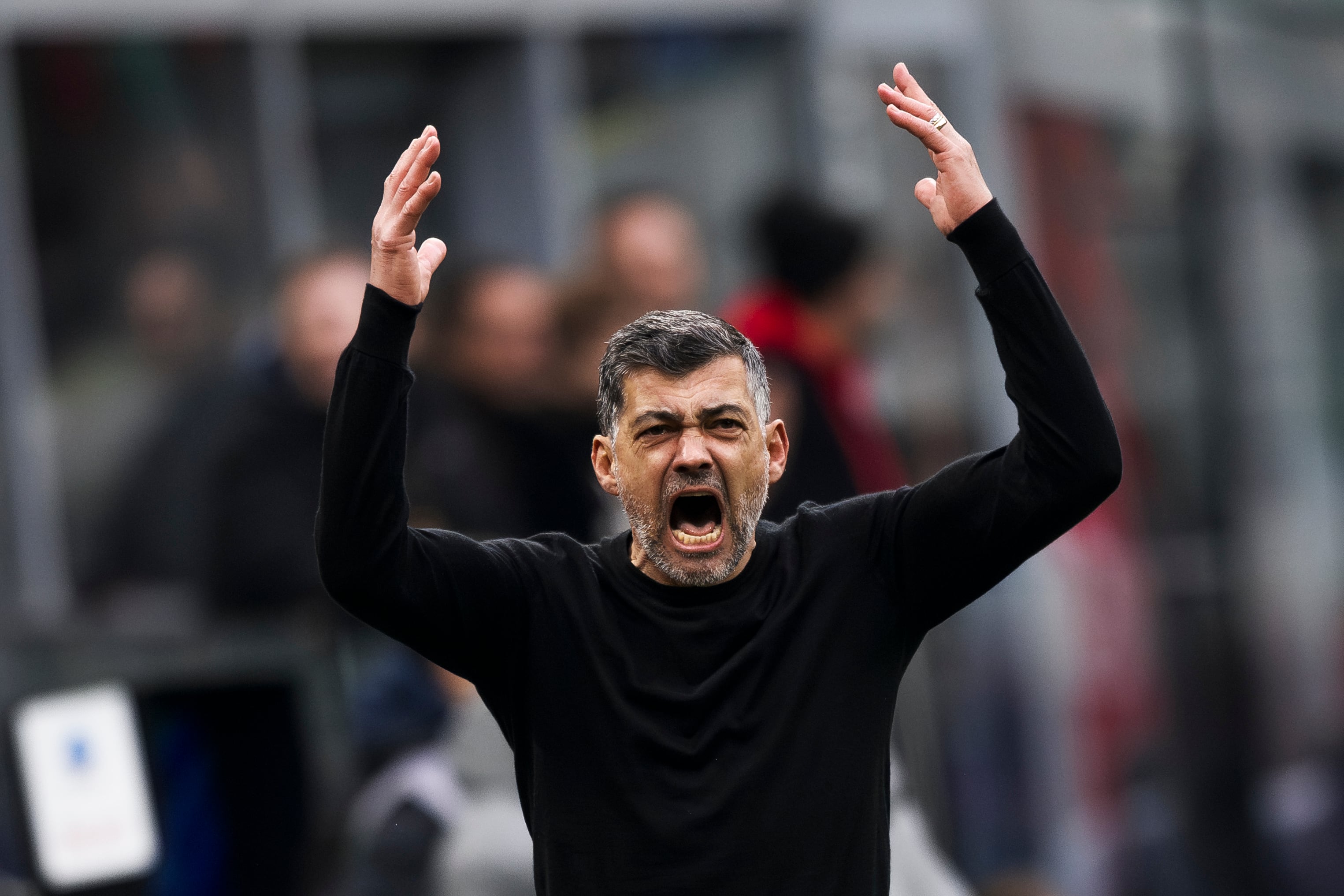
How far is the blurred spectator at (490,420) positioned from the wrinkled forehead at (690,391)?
2.55m

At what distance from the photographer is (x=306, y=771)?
16.9 ft

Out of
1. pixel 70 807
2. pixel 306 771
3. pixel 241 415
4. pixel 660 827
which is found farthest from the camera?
pixel 241 415

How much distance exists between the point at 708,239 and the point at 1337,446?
3269mm

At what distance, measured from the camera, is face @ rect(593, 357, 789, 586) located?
281 centimetres

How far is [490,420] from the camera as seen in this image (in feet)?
19.2

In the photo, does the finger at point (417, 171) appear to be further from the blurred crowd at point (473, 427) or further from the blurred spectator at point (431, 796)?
the blurred crowd at point (473, 427)

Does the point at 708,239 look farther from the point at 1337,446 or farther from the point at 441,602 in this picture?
the point at 441,602

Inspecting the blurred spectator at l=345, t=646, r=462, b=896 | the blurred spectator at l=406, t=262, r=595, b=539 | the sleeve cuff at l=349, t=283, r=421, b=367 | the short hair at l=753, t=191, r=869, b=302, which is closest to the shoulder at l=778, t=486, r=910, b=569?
the sleeve cuff at l=349, t=283, r=421, b=367

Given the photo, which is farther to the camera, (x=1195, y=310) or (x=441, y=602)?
(x=1195, y=310)

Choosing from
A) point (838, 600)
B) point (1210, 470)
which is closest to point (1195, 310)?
point (1210, 470)

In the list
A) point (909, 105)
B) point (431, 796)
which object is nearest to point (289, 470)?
point (431, 796)

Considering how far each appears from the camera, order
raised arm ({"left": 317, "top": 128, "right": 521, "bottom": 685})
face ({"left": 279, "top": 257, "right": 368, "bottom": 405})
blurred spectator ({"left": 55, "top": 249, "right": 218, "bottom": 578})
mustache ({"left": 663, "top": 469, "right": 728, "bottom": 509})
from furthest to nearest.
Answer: blurred spectator ({"left": 55, "top": 249, "right": 218, "bottom": 578})
face ({"left": 279, "top": 257, "right": 368, "bottom": 405})
mustache ({"left": 663, "top": 469, "right": 728, "bottom": 509})
raised arm ({"left": 317, "top": 128, "right": 521, "bottom": 685})

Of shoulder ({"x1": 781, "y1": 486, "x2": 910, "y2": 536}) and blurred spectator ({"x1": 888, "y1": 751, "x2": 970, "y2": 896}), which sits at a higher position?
shoulder ({"x1": 781, "y1": 486, "x2": 910, "y2": 536})

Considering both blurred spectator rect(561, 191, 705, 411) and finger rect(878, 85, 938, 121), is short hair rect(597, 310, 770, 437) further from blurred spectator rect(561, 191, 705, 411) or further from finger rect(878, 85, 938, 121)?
blurred spectator rect(561, 191, 705, 411)
